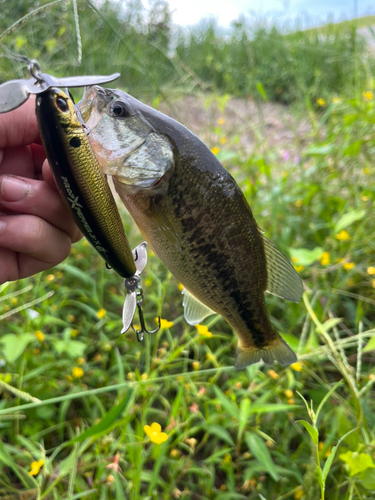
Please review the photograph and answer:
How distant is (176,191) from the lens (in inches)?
39.3

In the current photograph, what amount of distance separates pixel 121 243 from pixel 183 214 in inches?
8.0

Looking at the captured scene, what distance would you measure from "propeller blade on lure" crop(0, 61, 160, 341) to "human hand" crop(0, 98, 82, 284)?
0.31 meters

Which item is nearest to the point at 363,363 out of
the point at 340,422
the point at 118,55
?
the point at 340,422

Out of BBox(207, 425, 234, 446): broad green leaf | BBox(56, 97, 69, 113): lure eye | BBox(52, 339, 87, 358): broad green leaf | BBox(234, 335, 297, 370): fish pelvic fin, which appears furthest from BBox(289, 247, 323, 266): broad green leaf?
BBox(56, 97, 69, 113): lure eye

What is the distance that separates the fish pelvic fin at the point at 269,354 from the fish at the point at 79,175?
60 centimetres

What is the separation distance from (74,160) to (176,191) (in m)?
0.31

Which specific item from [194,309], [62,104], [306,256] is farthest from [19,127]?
[306,256]

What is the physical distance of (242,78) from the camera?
6.80 m

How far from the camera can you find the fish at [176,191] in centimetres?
98

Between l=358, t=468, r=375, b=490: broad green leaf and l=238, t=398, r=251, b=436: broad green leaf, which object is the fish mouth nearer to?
l=238, t=398, r=251, b=436: broad green leaf

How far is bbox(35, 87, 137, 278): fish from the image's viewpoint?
0.73 meters

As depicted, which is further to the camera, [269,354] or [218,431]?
[218,431]

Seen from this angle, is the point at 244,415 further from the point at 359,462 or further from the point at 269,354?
the point at 359,462

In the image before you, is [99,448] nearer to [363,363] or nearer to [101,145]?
[101,145]
